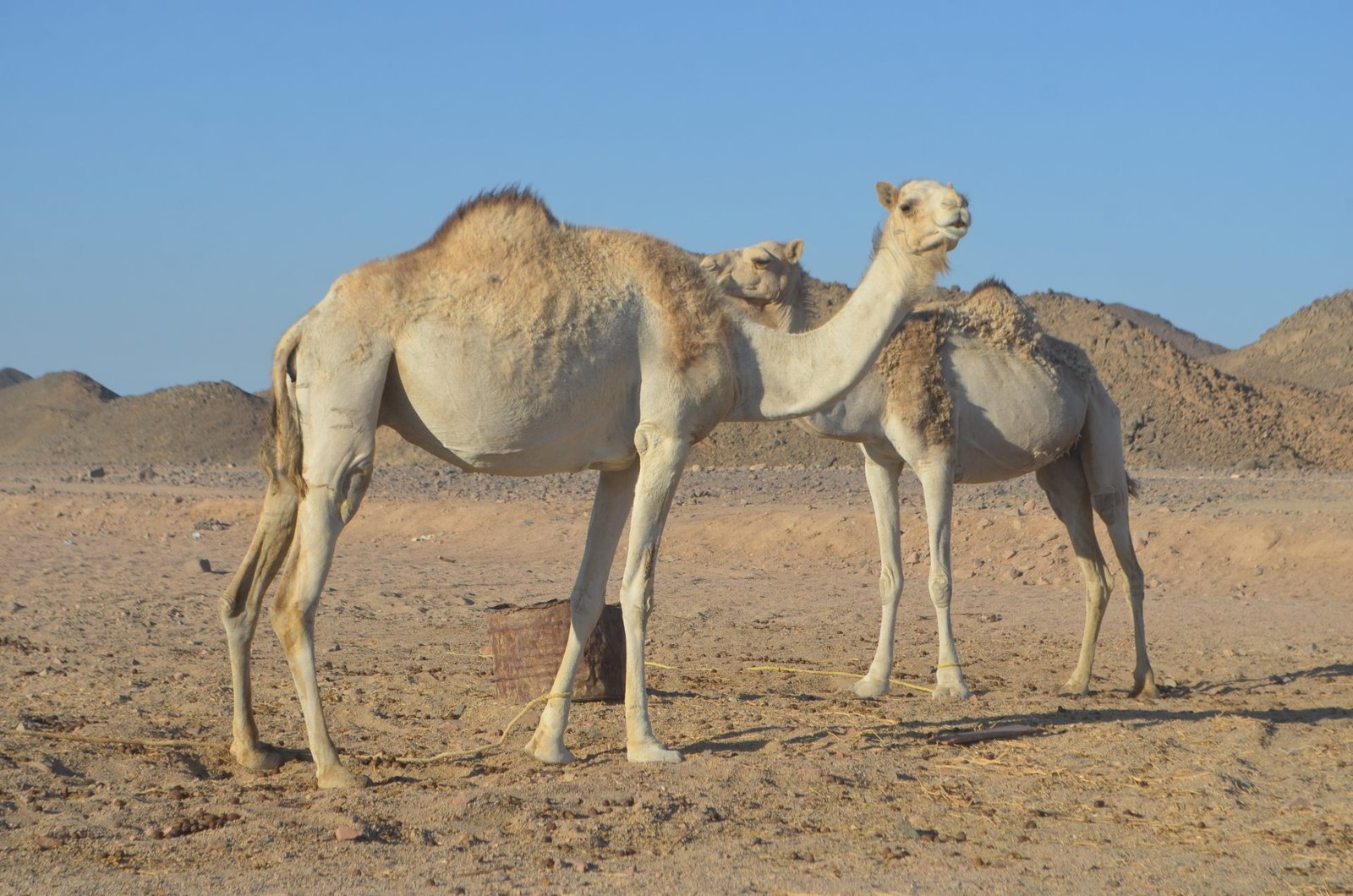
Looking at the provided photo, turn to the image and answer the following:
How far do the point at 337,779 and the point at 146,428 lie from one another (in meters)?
55.3

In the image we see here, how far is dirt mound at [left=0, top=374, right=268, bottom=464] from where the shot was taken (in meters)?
55.1

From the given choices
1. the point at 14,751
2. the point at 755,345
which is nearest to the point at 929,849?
the point at 755,345

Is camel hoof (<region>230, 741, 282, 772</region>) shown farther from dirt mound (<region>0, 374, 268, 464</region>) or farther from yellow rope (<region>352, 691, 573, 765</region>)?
dirt mound (<region>0, 374, 268, 464</region>)

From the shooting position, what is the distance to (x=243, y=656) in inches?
285

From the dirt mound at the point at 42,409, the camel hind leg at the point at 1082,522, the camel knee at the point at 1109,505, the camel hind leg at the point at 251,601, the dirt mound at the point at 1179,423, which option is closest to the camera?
the camel hind leg at the point at 251,601

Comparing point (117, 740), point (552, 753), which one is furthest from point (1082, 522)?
point (117, 740)

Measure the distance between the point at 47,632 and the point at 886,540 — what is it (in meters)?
6.56

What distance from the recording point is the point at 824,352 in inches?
302

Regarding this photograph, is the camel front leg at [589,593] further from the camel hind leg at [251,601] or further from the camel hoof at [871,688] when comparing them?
the camel hoof at [871,688]

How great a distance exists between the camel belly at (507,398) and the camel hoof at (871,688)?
3.44 m

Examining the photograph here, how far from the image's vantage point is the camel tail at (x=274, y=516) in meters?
7.13

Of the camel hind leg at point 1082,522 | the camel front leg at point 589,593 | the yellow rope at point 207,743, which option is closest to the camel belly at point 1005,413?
the camel hind leg at point 1082,522

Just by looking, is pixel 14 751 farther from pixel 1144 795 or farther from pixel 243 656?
pixel 1144 795

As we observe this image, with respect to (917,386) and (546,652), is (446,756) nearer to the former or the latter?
(546,652)
